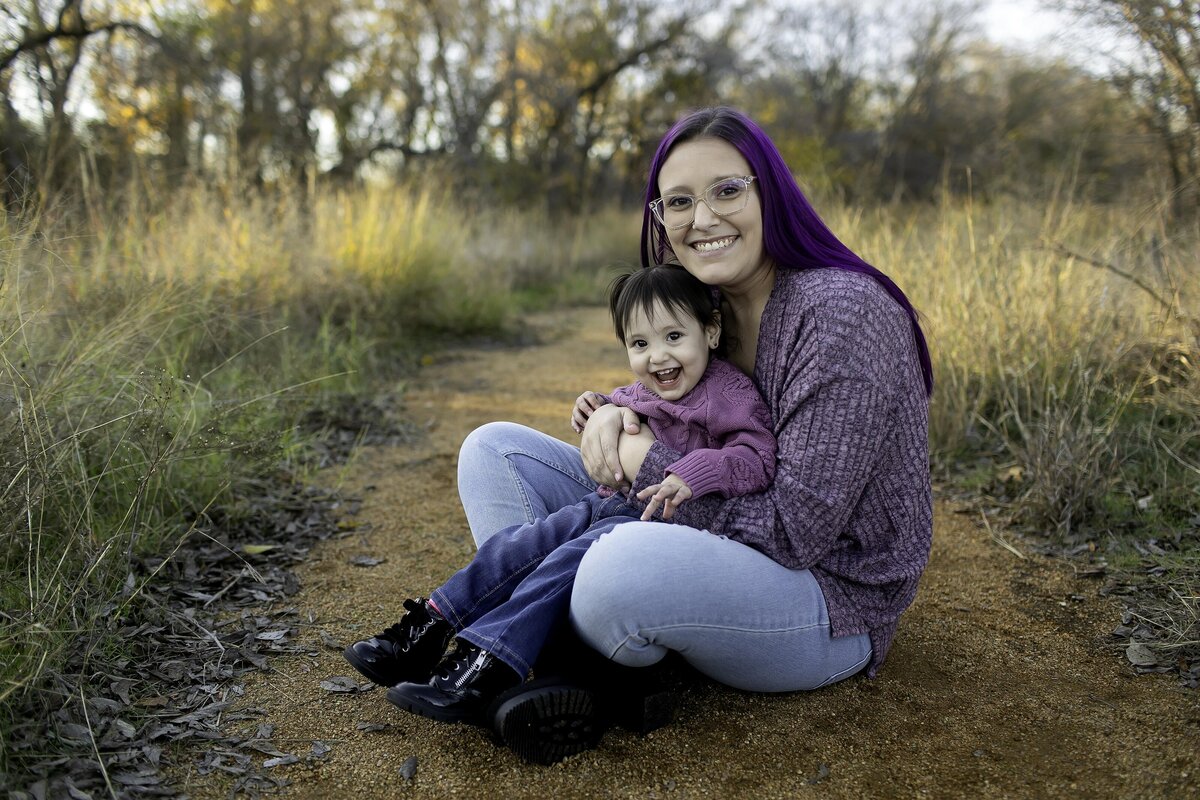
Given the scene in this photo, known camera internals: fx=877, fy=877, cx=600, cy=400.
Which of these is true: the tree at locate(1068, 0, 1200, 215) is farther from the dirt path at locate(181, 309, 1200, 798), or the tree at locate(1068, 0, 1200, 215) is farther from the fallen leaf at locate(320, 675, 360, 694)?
the fallen leaf at locate(320, 675, 360, 694)

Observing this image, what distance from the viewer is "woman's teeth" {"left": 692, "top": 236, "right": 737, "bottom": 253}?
6.48 feet

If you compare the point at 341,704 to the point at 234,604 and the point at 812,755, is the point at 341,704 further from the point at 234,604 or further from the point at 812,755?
the point at 812,755

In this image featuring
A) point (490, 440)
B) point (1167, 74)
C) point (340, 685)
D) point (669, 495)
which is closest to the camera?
point (669, 495)

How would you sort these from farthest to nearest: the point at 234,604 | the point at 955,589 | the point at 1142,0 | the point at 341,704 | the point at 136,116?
the point at 136,116, the point at 1142,0, the point at 955,589, the point at 234,604, the point at 341,704

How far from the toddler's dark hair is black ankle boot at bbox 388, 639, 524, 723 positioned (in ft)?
2.84

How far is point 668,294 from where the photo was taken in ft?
6.86

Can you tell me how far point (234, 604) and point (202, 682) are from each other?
18.7 inches

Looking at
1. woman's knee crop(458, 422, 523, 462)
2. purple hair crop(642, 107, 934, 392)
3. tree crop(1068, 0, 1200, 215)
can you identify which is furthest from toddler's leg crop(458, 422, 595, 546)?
tree crop(1068, 0, 1200, 215)

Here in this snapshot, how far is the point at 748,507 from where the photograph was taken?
5.98 feet

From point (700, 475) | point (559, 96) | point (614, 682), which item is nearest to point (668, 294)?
point (700, 475)

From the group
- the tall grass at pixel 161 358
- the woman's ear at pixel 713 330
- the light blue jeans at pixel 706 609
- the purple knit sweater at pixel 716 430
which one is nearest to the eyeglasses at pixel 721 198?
the woman's ear at pixel 713 330

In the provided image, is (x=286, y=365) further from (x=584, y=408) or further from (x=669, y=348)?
(x=669, y=348)

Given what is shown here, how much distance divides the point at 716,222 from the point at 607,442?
58cm

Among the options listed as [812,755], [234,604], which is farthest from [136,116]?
[812,755]
